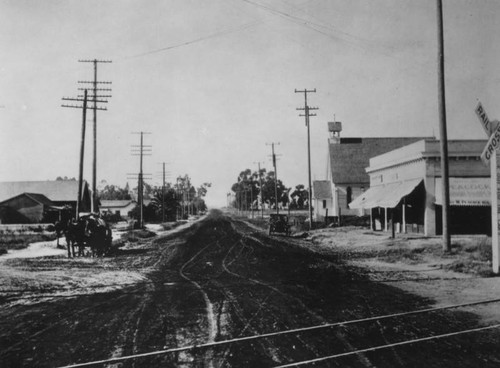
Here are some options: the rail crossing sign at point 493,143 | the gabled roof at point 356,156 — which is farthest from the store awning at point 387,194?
the gabled roof at point 356,156

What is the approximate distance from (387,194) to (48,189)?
49751 mm

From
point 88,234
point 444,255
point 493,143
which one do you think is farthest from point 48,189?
point 493,143

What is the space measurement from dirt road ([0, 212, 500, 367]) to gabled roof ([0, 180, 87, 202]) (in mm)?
49936

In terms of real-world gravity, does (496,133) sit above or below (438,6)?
below

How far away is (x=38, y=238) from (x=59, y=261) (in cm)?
1212

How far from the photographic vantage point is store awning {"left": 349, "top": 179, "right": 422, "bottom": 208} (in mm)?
24734

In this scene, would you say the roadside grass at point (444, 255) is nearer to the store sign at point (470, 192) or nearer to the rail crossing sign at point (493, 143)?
the rail crossing sign at point (493, 143)

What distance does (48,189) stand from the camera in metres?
61.2

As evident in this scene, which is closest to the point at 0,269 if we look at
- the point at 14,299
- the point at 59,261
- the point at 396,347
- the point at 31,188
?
the point at 59,261

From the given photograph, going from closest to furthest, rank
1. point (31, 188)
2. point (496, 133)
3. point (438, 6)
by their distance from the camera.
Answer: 1. point (496, 133)
2. point (438, 6)
3. point (31, 188)

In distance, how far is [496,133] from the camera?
10773 millimetres

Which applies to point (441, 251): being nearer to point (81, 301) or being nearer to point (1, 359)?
point (81, 301)

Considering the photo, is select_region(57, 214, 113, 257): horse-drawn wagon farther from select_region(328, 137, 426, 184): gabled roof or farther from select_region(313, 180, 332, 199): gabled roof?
select_region(313, 180, 332, 199): gabled roof

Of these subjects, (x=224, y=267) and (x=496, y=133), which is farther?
(x=224, y=267)
